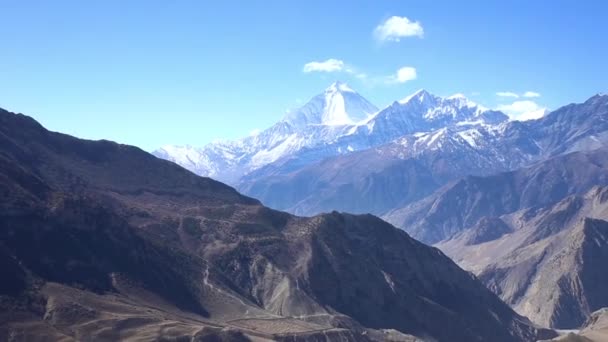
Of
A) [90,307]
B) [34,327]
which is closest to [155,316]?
[90,307]

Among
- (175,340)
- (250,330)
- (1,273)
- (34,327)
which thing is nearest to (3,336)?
(34,327)

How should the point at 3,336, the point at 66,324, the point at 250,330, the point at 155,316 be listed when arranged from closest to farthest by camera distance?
1. the point at 3,336
2. the point at 66,324
3. the point at 155,316
4. the point at 250,330

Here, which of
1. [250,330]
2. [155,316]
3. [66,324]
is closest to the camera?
[66,324]

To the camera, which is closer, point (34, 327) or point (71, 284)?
point (34, 327)

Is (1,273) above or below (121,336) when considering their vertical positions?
above

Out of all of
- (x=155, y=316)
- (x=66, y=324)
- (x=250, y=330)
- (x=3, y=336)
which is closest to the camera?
(x=3, y=336)

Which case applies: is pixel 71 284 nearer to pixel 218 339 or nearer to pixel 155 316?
pixel 155 316

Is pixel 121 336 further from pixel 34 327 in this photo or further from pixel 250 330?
pixel 250 330

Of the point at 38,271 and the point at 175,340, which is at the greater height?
the point at 38,271

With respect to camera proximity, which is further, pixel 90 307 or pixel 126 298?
pixel 126 298
